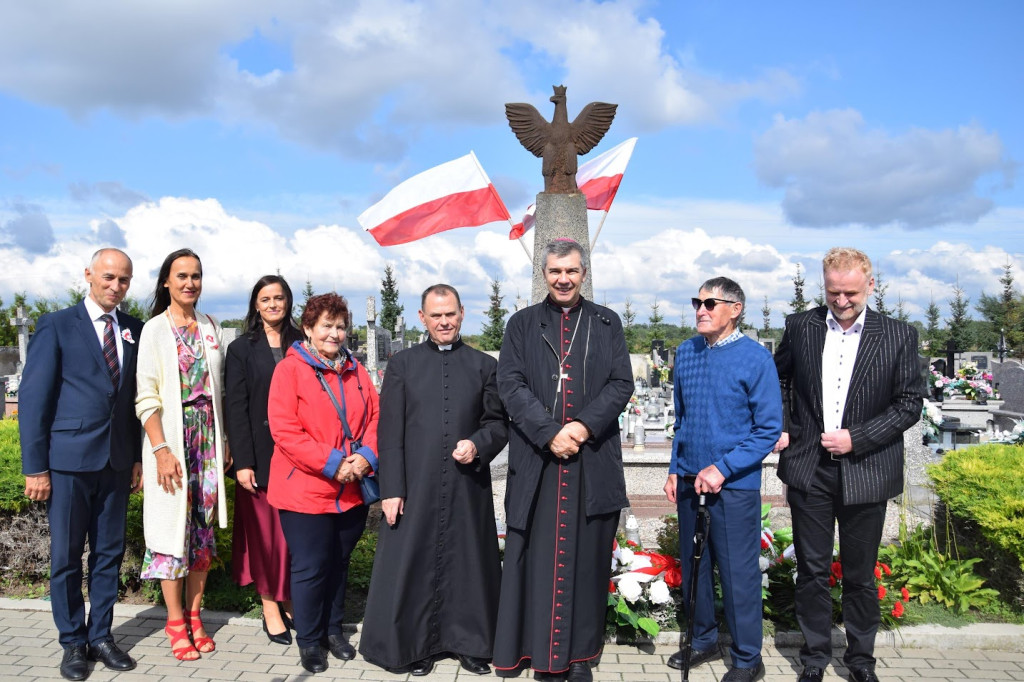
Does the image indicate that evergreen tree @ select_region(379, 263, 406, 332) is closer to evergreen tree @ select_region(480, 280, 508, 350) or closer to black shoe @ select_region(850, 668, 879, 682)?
evergreen tree @ select_region(480, 280, 508, 350)

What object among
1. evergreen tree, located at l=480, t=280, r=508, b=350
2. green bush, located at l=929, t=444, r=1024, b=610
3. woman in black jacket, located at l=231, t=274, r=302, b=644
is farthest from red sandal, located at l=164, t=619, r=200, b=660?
evergreen tree, located at l=480, t=280, r=508, b=350

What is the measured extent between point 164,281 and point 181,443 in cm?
87

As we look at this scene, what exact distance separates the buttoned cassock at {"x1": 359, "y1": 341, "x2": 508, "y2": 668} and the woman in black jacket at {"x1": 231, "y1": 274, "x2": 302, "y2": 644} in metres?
0.69

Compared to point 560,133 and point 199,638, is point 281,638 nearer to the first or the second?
point 199,638

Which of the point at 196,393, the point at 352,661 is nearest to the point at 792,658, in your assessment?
the point at 352,661

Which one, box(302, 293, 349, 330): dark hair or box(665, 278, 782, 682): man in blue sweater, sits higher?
box(302, 293, 349, 330): dark hair

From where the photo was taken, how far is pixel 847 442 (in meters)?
3.44

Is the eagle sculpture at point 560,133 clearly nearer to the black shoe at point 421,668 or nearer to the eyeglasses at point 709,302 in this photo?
the eyeglasses at point 709,302

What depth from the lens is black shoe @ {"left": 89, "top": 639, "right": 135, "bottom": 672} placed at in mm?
3762

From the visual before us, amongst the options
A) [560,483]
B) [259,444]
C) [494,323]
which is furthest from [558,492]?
[494,323]

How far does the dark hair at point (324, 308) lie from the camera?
3.75 meters

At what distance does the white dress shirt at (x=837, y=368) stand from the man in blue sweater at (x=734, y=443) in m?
0.28

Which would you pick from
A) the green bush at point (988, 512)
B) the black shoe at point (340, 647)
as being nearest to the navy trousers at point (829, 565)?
the green bush at point (988, 512)

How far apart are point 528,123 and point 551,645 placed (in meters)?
3.96
